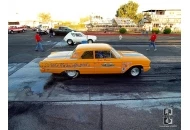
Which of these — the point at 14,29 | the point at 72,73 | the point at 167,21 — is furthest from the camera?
the point at 167,21

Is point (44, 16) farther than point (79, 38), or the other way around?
point (44, 16)

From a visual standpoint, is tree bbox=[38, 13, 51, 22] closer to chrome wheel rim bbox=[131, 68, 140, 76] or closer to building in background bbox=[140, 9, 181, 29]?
building in background bbox=[140, 9, 181, 29]

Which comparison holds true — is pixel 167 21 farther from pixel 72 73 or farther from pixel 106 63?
pixel 72 73

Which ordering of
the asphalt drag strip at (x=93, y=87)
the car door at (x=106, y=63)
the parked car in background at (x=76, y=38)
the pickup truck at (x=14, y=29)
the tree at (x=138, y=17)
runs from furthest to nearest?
the tree at (x=138, y=17), the pickup truck at (x=14, y=29), the parked car in background at (x=76, y=38), the car door at (x=106, y=63), the asphalt drag strip at (x=93, y=87)

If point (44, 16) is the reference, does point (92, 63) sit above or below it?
below

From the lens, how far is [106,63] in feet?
29.1

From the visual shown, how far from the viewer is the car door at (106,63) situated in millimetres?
8859

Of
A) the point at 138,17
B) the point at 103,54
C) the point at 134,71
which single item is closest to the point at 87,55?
the point at 103,54

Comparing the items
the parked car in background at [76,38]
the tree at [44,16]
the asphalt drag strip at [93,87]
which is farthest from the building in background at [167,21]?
the tree at [44,16]

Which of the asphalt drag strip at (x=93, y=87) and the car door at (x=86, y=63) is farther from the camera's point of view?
the car door at (x=86, y=63)

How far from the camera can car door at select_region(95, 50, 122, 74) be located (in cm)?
886

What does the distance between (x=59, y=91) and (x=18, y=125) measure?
247 centimetres

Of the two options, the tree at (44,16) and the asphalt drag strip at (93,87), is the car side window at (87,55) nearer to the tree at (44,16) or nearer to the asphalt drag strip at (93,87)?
the asphalt drag strip at (93,87)

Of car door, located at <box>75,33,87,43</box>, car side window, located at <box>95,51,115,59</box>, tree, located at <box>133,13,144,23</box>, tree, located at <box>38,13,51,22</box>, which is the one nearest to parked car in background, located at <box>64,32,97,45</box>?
car door, located at <box>75,33,87,43</box>
